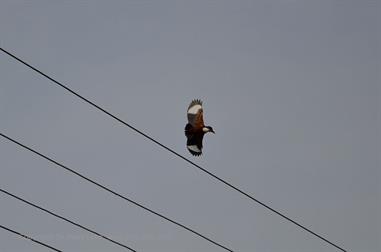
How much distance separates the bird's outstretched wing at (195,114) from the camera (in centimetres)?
2666

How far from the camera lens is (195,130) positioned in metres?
26.4

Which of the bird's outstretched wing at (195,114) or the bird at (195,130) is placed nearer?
the bird at (195,130)

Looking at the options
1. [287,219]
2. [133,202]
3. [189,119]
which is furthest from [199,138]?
[133,202]

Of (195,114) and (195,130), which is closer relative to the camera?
(195,130)

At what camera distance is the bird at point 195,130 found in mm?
25984

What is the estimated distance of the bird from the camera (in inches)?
1023

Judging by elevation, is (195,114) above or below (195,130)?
above

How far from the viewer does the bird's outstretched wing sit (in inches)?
1050

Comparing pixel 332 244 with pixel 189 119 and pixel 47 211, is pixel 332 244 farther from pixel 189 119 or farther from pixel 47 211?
pixel 47 211

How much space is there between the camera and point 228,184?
19.9m

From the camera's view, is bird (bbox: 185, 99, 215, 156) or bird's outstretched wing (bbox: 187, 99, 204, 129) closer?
bird (bbox: 185, 99, 215, 156)

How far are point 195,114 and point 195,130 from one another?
996 mm

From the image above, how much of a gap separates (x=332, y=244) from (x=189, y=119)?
24.3 ft

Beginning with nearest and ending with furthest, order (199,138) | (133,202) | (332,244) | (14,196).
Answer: (14,196) → (133,202) → (332,244) → (199,138)
